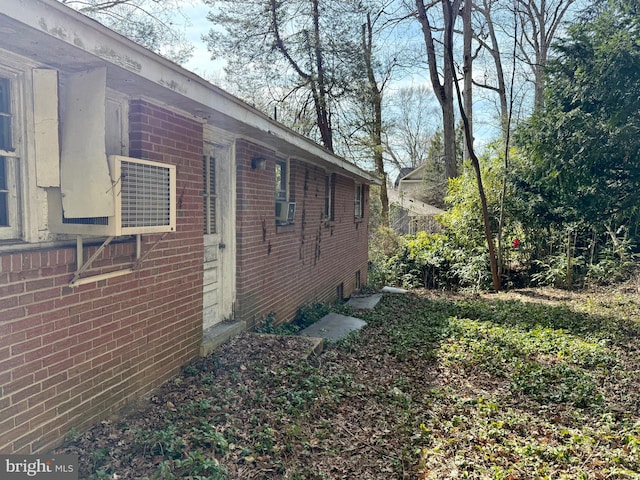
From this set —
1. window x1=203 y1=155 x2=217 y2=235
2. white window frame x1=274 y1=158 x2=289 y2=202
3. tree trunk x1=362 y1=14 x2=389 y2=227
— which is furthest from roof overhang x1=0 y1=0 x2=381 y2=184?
tree trunk x1=362 y1=14 x2=389 y2=227

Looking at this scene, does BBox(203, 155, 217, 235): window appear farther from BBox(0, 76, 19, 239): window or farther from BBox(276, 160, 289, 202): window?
BBox(0, 76, 19, 239): window

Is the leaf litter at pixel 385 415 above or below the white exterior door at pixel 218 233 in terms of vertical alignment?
below

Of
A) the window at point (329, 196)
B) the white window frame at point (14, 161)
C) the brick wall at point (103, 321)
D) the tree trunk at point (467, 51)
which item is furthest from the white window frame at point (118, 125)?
the tree trunk at point (467, 51)

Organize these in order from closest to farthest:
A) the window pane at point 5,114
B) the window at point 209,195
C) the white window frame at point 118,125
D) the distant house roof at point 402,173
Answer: the window pane at point 5,114 → the white window frame at point 118,125 → the window at point 209,195 → the distant house roof at point 402,173

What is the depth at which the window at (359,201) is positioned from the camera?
489 inches

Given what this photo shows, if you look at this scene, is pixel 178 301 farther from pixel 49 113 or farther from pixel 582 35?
pixel 582 35

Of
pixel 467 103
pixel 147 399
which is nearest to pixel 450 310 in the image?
pixel 147 399

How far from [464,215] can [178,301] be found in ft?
39.9

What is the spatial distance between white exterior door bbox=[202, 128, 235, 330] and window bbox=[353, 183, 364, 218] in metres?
7.47

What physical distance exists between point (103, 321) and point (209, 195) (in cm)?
202

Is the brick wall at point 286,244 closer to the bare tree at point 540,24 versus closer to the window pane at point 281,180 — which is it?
the window pane at point 281,180

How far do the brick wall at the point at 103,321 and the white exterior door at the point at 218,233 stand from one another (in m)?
0.48

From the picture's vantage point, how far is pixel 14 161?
2.43 metres

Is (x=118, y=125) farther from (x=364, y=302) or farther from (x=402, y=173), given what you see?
(x=402, y=173)
